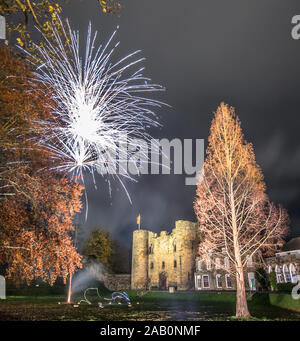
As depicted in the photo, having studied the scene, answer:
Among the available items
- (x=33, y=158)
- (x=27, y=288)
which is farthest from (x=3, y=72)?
(x=27, y=288)

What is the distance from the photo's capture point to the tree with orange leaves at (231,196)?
13.2 metres

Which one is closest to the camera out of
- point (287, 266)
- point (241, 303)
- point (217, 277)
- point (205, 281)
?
point (241, 303)

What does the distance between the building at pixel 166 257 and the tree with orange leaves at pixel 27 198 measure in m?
34.7

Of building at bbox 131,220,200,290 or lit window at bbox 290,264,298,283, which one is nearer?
lit window at bbox 290,264,298,283

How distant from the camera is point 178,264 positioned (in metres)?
40.9

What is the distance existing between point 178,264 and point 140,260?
8.54 metres

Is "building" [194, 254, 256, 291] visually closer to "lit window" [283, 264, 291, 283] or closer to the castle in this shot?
the castle

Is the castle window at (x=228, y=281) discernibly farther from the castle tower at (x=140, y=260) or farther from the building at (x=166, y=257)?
the castle tower at (x=140, y=260)

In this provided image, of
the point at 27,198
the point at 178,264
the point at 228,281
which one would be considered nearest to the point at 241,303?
the point at 27,198

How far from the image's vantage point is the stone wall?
46628 millimetres

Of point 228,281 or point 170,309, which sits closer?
point 170,309

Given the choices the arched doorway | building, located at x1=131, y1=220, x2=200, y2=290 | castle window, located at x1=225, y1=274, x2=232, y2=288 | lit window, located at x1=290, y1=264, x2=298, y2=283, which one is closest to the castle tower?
building, located at x1=131, y1=220, x2=200, y2=290

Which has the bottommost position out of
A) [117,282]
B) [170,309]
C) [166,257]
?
[117,282]

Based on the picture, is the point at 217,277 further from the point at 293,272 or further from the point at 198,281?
the point at 293,272
